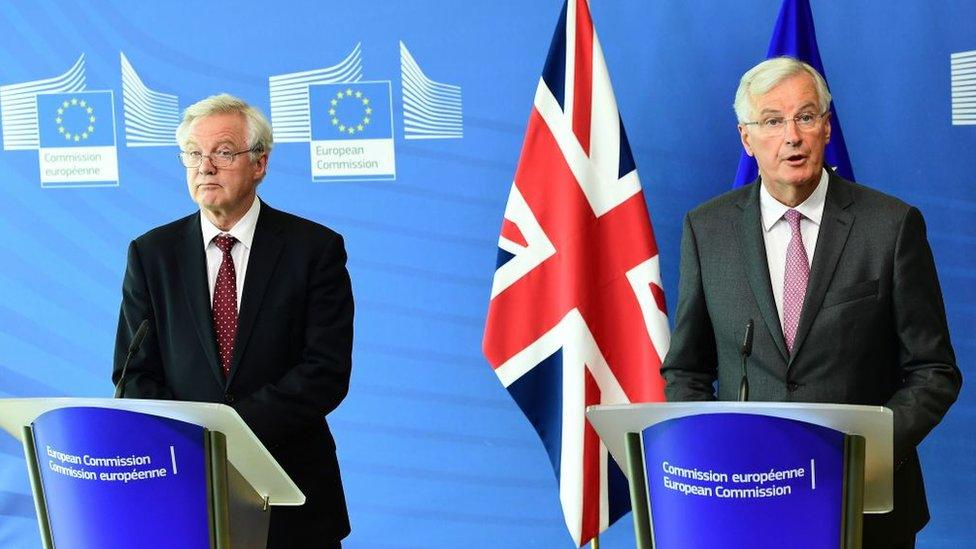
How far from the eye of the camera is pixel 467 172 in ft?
13.2

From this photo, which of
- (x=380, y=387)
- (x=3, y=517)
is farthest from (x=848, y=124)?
(x=3, y=517)

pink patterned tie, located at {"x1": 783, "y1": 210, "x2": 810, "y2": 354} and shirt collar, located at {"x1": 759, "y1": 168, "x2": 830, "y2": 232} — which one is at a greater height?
shirt collar, located at {"x1": 759, "y1": 168, "x2": 830, "y2": 232}

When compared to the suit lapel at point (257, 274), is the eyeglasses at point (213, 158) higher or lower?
higher

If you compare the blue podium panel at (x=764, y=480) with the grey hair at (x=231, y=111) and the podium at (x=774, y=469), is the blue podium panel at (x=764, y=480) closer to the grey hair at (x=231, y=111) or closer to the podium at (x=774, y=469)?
the podium at (x=774, y=469)

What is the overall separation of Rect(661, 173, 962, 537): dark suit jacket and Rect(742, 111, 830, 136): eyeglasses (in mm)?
137

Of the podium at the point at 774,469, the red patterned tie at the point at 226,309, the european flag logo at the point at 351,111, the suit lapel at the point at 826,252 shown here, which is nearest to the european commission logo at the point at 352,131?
the european flag logo at the point at 351,111

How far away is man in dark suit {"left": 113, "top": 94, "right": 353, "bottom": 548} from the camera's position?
269cm

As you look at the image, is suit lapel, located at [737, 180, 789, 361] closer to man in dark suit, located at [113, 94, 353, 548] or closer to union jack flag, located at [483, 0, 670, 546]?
union jack flag, located at [483, 0, 670, 546]

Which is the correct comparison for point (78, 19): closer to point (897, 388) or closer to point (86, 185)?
point (86, 185)

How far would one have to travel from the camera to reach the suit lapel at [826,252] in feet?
7.76

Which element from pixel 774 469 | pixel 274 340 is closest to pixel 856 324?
pixel 774 469

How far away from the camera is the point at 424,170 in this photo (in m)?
4.05

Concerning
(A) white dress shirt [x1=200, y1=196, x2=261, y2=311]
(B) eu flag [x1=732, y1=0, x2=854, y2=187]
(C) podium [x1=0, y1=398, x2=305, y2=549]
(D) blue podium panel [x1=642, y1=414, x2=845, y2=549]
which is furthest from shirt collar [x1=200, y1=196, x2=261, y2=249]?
(B) eu flag [x1=732, y1=0, x2=854, y2=187]

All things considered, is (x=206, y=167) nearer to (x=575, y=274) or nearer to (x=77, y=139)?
(x=575, y=274)
